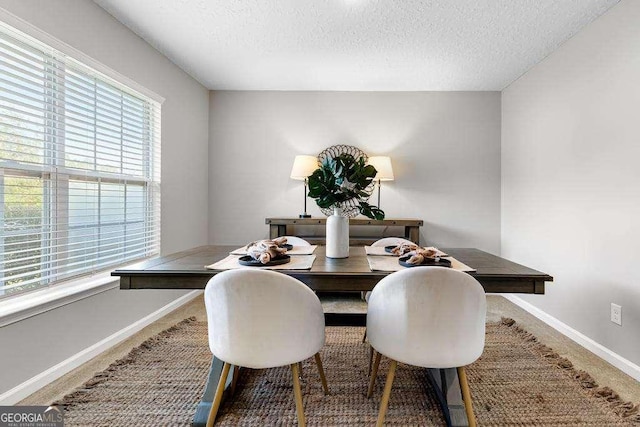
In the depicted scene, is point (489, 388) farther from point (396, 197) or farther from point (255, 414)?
point (396, 197)

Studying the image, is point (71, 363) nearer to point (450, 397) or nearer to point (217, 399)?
point (217, 399)

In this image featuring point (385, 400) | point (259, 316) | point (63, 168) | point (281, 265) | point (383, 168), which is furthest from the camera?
point (383, 168)

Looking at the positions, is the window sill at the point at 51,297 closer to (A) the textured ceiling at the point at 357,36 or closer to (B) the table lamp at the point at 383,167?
(A) the textured ceiling at the point at 357,36

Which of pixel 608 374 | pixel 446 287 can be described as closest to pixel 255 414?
pixel 446 287

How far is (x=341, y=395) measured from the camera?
1630 millimetres

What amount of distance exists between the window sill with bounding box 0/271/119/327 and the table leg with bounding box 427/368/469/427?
2.13 m

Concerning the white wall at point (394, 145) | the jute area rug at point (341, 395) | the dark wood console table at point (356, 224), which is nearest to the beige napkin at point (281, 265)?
the jute area rug at point (341, 395)

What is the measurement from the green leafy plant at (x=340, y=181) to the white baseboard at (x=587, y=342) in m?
1.84

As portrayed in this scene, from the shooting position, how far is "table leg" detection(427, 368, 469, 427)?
4.51ft

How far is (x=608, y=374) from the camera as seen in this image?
1.90 metres

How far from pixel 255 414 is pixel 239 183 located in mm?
2659

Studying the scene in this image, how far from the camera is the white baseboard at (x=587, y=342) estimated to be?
1908 mm

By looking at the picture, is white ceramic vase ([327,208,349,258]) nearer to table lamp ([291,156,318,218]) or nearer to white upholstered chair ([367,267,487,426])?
white upholstered chair ([367,267,487,426])

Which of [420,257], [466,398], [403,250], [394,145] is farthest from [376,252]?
[394,145]
